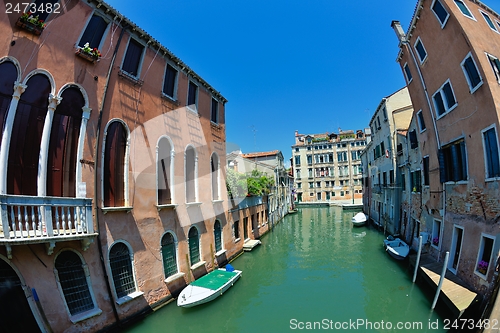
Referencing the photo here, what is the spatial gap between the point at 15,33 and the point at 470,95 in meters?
12.6

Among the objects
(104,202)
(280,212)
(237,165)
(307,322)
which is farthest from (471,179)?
(280,212)

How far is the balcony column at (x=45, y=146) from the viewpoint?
20.9 feet

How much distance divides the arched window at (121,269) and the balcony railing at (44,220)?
1.24 metres

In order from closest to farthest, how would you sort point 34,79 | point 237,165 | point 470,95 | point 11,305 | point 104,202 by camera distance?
point 11,305 → point 34,79 → point 104,202 → point 470,95 → point 237,165

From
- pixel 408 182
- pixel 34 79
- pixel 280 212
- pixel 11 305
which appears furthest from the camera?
pixel 280 212

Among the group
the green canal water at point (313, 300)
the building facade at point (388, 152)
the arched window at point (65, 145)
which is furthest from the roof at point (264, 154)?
the arched window at point (65, 145)

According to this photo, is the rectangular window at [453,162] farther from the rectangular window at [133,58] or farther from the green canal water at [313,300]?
the rectangular window at [133,58]

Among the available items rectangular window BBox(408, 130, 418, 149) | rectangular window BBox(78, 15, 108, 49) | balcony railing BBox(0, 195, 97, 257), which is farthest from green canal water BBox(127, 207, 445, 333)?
rectangular window BBox(78, 15, 108, 49)

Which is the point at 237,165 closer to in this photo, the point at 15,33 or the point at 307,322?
the point at 307,322

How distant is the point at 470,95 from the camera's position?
28.4ft

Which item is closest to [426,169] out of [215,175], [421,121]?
[421,121]

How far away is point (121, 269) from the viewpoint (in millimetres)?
8219

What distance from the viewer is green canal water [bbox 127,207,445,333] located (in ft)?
27.6

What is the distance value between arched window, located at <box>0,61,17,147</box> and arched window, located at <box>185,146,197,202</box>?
6571mm
